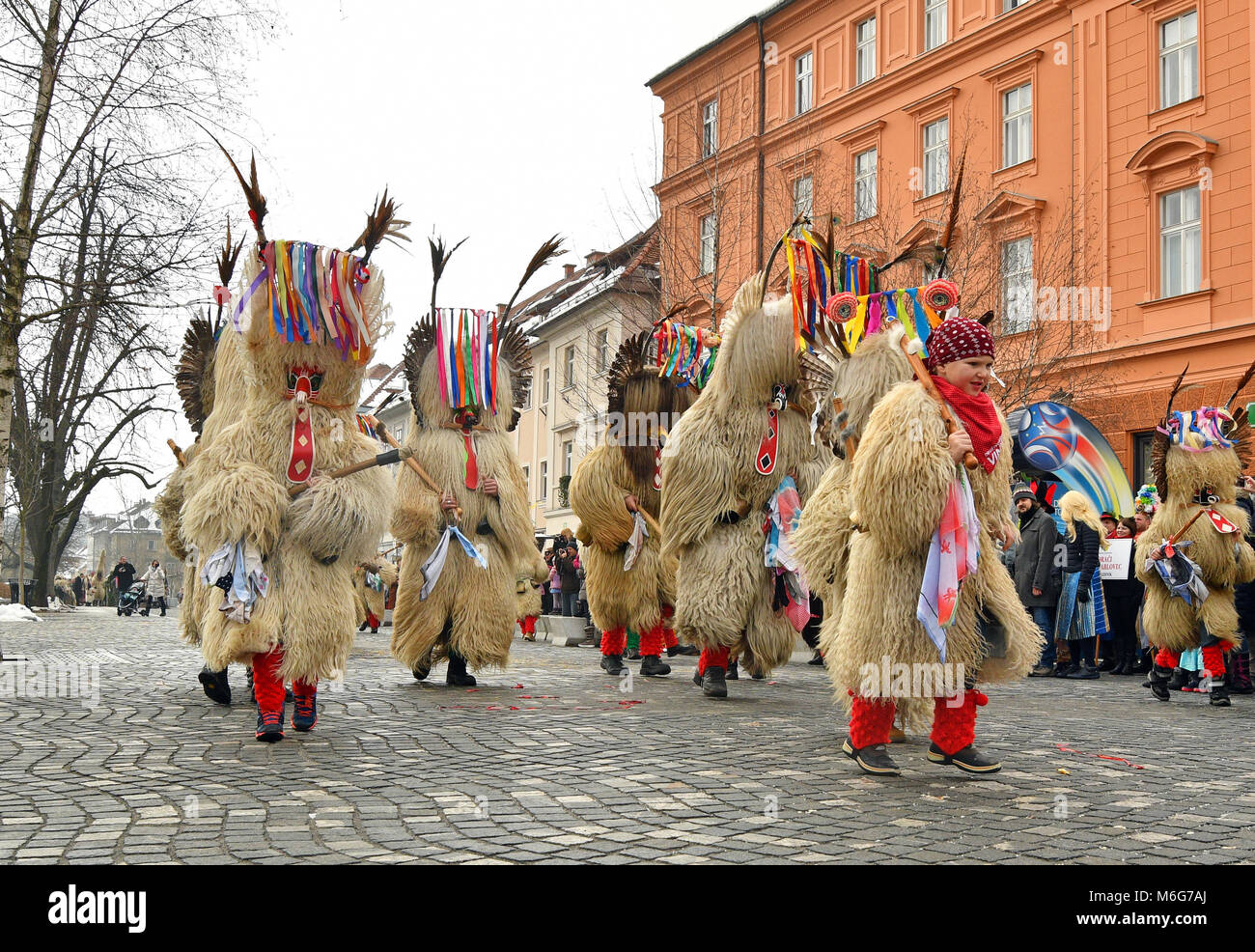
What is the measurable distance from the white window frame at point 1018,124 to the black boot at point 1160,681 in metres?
16.6

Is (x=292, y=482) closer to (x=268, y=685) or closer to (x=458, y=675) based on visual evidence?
(x=268, y=685)

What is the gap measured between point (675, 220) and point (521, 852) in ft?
63.2

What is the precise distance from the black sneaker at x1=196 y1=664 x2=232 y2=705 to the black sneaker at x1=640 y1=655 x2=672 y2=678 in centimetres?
353

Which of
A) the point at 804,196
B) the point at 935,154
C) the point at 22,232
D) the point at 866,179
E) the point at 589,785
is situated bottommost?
the point at 589,785

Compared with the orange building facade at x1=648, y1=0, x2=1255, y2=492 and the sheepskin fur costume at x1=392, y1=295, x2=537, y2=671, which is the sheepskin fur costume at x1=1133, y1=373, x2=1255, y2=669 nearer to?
the sheepskin fur costume at x1=392, y1=295, x2=537, y2=671

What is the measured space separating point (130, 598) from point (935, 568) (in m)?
29.0

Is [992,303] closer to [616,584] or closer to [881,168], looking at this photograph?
[881,168]

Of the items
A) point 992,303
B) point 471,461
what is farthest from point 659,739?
point 992,303

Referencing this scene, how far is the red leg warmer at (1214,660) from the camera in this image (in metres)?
8.72

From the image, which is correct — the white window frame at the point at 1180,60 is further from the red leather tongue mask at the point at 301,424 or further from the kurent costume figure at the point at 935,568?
the red leather tongue mask at the point at 301,424

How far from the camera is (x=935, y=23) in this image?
1043 inches

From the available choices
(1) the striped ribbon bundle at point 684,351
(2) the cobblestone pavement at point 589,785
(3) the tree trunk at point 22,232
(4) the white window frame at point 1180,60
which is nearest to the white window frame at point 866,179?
(4) the white window frame at point 1180,60


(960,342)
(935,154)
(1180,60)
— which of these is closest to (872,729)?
(960,342)
